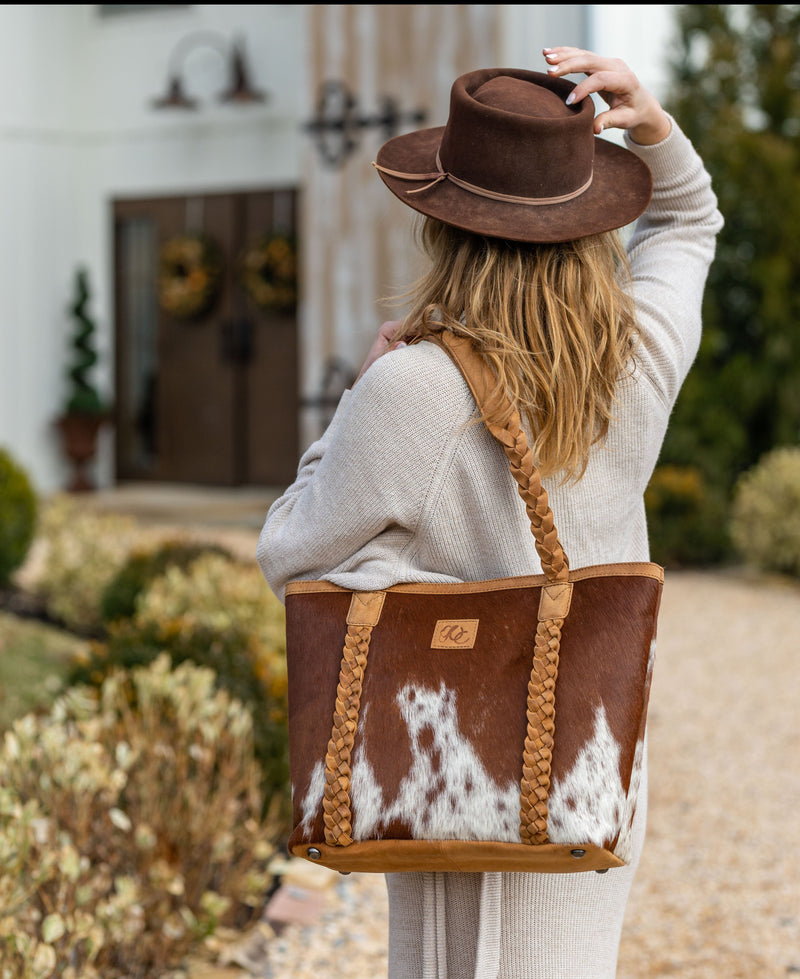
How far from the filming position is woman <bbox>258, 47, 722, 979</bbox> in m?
1.27

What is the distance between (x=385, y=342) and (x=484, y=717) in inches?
18.6

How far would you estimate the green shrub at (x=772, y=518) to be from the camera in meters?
7.04

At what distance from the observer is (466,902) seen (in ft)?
4.56

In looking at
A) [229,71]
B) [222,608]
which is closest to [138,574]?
[222,608]

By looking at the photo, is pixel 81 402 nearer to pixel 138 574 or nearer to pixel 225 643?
pixel 138 574

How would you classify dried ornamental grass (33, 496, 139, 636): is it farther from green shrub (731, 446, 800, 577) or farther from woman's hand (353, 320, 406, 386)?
woman's hand (353, 320, 406, 386)

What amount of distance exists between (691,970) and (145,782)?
4.69 ft

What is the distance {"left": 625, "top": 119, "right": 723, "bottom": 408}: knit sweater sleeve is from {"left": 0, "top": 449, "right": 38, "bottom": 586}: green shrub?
5.26 meters

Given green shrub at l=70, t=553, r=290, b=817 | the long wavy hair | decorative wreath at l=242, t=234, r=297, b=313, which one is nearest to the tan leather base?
the long wavy hair

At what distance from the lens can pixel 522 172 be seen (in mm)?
1315

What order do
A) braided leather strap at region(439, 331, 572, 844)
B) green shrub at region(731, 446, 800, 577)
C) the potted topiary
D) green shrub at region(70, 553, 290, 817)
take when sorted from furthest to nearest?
1. the potted topiary
2. green shrub at region(731, 446, 800, 577)
3. green shrub at region(70, 553, 290, 817)
4. braided leather strap at region(439, 331, 572, 844)

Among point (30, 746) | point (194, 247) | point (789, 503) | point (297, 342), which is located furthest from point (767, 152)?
point (30, 746)

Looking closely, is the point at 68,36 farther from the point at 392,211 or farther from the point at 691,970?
the point at 691,970

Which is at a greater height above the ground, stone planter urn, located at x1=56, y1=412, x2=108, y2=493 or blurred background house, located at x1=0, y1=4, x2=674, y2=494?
blurred background house, located at x1=0, y1=4, x2=674, y2=494
